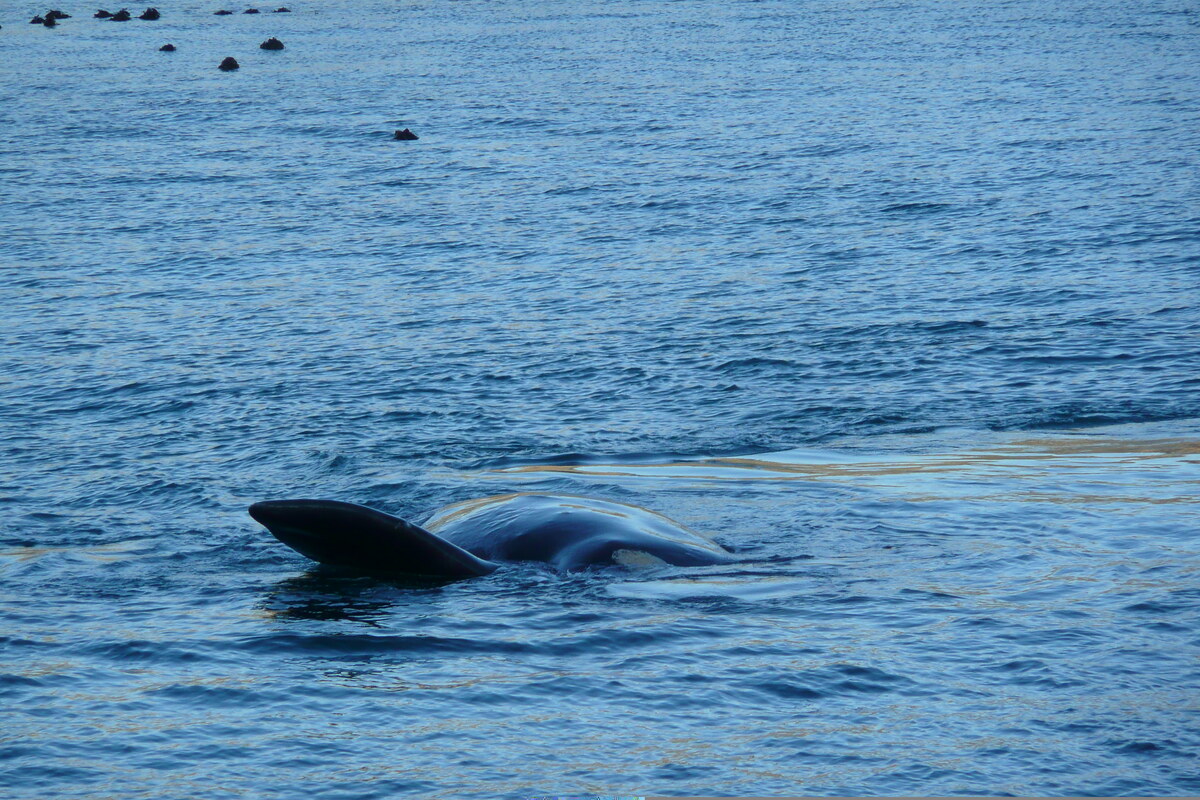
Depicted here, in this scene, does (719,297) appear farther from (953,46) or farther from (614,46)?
(614,46)

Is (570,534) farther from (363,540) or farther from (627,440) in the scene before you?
(627,440)

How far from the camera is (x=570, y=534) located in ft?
28.8

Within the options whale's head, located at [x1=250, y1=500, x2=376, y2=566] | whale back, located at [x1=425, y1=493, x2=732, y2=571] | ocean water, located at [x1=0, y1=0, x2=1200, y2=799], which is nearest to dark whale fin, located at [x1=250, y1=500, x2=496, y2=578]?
whale's head, located at [x1=250, y1=500, x2=376, y2=566]

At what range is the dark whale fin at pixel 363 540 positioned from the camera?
786cm

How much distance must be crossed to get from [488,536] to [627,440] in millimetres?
4101

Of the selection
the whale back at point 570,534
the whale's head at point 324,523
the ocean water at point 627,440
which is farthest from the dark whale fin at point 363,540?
the whale back at point 570,534

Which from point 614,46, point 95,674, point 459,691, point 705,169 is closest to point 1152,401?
point 459,691

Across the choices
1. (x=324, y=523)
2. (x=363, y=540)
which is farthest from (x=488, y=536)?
(x=324, y=523)

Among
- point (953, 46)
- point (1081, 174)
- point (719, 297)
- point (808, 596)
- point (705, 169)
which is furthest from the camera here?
point (953, 46)

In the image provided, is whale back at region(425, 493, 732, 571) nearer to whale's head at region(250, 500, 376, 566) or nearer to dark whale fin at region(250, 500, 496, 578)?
dark whale fin at region(250, 500, 496, 578)

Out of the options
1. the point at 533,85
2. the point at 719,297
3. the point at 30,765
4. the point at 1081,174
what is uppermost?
the point at 533,85

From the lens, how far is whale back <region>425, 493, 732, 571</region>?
866 centimetres

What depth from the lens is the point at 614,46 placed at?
55.2 m

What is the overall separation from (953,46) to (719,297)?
106 ft
